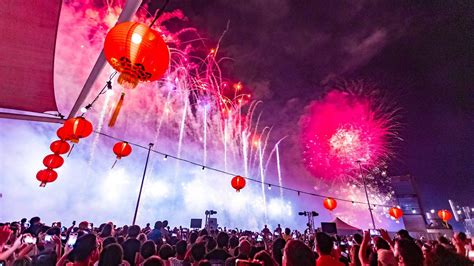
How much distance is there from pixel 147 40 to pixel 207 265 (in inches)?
141

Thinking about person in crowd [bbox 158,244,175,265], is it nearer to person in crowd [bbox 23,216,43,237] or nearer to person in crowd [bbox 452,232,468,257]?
person in crowd [bbox 23,216,43,237]

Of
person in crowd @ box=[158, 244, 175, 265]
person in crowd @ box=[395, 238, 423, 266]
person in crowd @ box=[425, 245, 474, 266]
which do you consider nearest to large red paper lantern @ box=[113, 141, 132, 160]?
person in crowd @ box=[158, 244, 175, 265]

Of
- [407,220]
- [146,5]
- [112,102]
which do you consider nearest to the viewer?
[146,5]

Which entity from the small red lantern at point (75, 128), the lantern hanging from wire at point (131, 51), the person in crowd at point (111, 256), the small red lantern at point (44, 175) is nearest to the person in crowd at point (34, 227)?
the small red lantern at point (44, 175)

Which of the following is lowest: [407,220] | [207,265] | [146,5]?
[207,265]

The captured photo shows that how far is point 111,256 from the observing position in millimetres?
3352

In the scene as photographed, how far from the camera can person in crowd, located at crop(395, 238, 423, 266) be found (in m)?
2.54

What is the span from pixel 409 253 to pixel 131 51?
455 centimetres

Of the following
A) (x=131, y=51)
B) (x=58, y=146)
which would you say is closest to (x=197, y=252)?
(x=131, y=51)

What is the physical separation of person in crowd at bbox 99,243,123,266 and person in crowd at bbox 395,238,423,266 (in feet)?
12.7

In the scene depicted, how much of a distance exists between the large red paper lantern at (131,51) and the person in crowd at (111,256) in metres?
2.51

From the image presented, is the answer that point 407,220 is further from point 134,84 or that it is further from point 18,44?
point 18,44

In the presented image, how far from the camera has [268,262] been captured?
3014 millimetres

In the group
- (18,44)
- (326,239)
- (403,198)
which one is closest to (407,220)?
(403,198)
